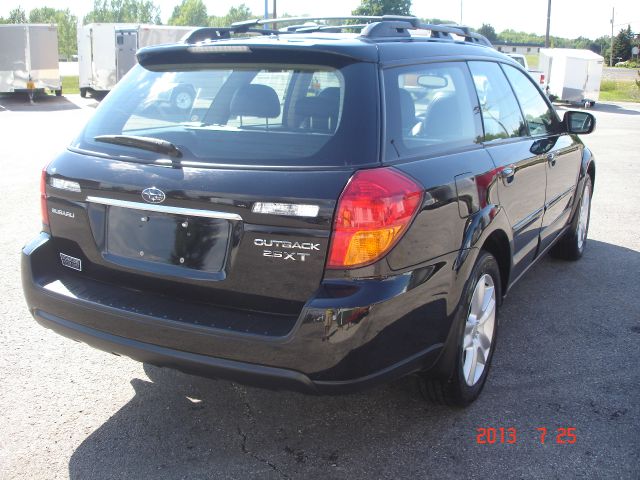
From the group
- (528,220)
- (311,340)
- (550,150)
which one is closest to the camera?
(311,340)

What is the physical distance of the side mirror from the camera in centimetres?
520

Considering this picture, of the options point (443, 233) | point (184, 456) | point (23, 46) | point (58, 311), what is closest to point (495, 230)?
point (443, 233)

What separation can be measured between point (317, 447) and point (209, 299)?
87 centimetres

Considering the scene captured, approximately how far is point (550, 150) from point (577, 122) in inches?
27.8

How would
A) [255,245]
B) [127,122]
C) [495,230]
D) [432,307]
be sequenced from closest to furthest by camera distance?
[255,245], [432,307], [127,122], [495,230]

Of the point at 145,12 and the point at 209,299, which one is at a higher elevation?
the point at 145,12

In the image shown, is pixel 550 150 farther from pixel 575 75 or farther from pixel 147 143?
pixel 575 75

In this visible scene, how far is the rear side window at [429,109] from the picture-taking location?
3.00 meters

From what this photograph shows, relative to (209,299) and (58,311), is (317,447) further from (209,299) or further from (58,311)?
(58,311)

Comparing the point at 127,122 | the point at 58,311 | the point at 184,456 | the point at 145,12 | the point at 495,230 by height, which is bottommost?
the point at 184,456

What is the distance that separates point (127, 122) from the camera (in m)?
3.33

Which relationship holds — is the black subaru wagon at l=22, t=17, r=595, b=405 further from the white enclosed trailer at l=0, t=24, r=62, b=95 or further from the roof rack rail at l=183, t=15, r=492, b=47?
the white enclosed trailer at l=0, t=24, r=62, b=95

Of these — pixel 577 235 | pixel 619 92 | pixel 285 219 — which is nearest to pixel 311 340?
pixel 285 219

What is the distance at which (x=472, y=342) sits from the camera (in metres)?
3.54
